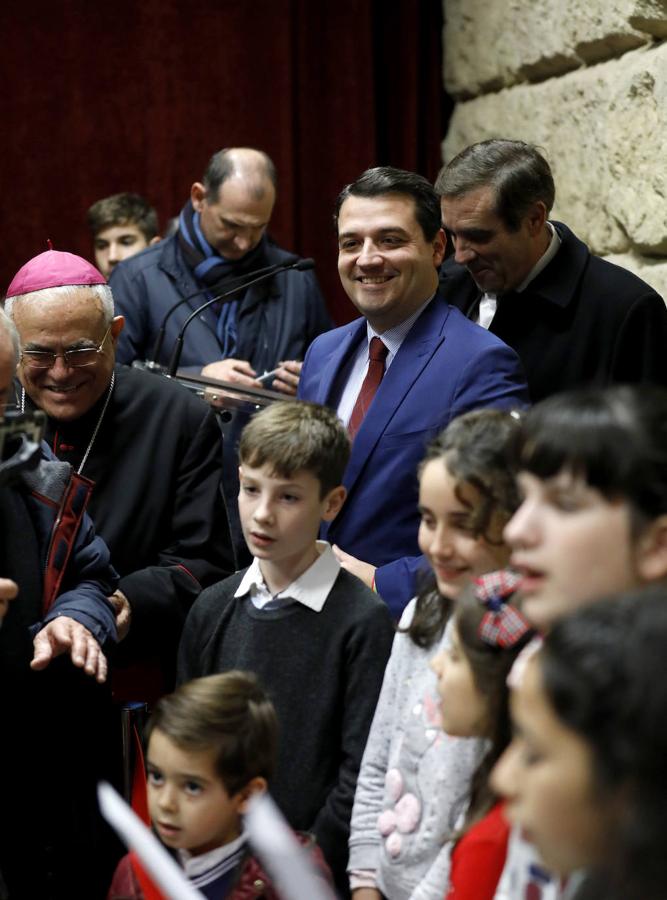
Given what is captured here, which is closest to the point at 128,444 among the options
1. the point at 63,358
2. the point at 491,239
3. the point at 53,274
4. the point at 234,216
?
the point at 63,358

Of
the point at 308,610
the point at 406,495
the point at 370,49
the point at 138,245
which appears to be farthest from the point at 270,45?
the point at 308,610

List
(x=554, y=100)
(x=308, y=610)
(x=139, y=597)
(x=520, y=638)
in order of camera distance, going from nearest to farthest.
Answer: (x=520, y=638) < (x=308, y=610) < (x=139, y=597) < (x=554, y=100)

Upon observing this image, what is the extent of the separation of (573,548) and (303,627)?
83 cm

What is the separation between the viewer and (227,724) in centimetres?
176

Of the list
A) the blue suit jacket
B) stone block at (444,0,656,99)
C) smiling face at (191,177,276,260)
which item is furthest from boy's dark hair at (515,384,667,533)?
smiling face at (191,177,276,260)

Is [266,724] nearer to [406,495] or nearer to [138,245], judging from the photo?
[406,495]

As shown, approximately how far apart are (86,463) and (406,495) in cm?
66

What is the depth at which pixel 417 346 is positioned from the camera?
2.58 metres

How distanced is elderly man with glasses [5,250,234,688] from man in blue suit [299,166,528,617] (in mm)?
278

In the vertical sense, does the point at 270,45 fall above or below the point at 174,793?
above

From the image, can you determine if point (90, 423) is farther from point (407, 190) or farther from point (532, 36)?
point (532, 36)

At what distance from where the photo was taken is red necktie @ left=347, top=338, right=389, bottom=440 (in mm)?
2629

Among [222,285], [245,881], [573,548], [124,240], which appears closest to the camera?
[573,548]

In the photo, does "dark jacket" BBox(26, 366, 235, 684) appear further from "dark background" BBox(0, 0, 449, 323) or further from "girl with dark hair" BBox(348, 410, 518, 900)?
"dark background" BBox(0, 0, 449, 323)
